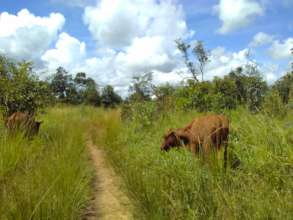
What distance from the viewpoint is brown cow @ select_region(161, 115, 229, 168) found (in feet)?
19.6

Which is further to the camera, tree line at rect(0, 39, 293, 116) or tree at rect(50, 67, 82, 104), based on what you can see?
tree at rect(50, 67, 82, 104)

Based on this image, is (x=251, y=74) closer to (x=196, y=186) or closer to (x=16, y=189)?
(x=196, y=186)

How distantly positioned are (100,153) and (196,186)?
6259mm

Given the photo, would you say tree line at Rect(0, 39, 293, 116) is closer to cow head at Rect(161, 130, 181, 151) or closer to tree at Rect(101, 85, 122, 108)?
cow head at Rect(161, 130, 181, 151)

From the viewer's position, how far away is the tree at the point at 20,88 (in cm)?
1119

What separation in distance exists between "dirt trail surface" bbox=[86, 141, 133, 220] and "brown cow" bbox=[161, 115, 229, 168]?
1218mm

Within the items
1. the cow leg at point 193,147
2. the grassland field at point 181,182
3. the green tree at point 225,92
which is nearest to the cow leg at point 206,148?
the grassland field at point 181,182

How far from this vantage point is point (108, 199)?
20.2ft

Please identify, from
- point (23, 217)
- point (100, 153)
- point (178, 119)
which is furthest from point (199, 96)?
point (23, 217)

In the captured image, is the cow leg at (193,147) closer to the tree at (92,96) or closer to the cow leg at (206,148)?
the cow leg at (206,148)

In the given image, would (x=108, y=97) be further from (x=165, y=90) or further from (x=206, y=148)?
(x=206, y=148)

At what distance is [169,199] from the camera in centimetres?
421

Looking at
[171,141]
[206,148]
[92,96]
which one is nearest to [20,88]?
[171,141]

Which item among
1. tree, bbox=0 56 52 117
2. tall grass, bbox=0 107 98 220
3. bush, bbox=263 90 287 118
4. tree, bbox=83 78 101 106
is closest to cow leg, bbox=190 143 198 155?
bush, bbox=263 90 287 118
